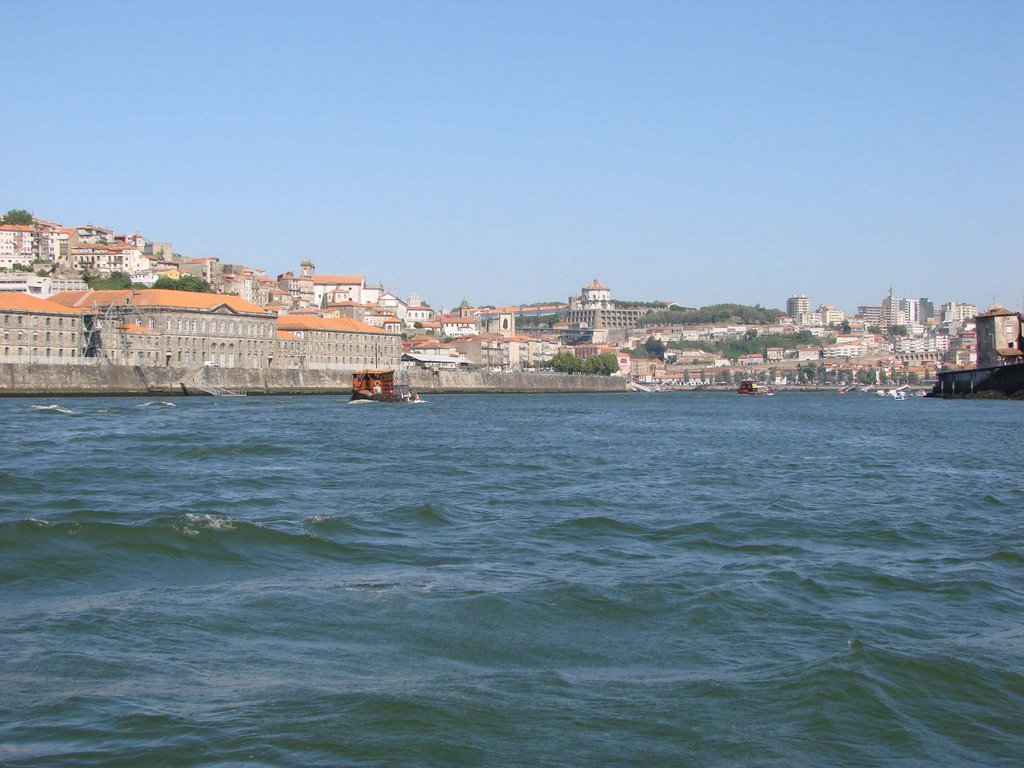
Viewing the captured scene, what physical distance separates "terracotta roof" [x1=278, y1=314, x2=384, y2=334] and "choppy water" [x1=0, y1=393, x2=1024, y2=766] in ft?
242

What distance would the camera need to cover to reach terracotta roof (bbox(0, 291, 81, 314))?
6425cm

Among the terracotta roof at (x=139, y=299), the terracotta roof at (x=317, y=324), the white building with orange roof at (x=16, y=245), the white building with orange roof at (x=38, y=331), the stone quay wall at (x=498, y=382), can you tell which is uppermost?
the white building with orange roof at (x=16, y=245)

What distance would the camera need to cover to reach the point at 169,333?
249 ft

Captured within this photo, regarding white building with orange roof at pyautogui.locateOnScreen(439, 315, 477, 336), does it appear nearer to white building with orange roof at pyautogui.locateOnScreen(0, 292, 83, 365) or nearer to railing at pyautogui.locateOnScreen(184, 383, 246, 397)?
railing at pyautogui.locateOnScreen(184, 383, 246, 397)

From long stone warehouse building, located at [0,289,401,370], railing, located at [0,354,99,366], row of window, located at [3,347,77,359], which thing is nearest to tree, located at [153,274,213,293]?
long stone warehouse building, located at [0,289,401,370]

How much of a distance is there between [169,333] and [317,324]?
67.8 feet

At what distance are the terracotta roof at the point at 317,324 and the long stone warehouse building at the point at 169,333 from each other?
3.9 inches

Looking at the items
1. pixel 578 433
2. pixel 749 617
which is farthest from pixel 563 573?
pixel 578 433

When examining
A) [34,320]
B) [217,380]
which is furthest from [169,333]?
[34,320]

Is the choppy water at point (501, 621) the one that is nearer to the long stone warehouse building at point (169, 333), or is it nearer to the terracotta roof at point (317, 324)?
the long stone warehouse building at point (169, 333)

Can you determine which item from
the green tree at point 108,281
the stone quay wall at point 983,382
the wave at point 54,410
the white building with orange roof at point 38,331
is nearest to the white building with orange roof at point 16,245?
the green tree at point 108,281

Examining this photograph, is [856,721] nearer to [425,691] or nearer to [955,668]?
[955,668]

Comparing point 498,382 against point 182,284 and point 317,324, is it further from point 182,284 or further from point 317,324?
point 182,284

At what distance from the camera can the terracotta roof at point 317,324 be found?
92812mm
